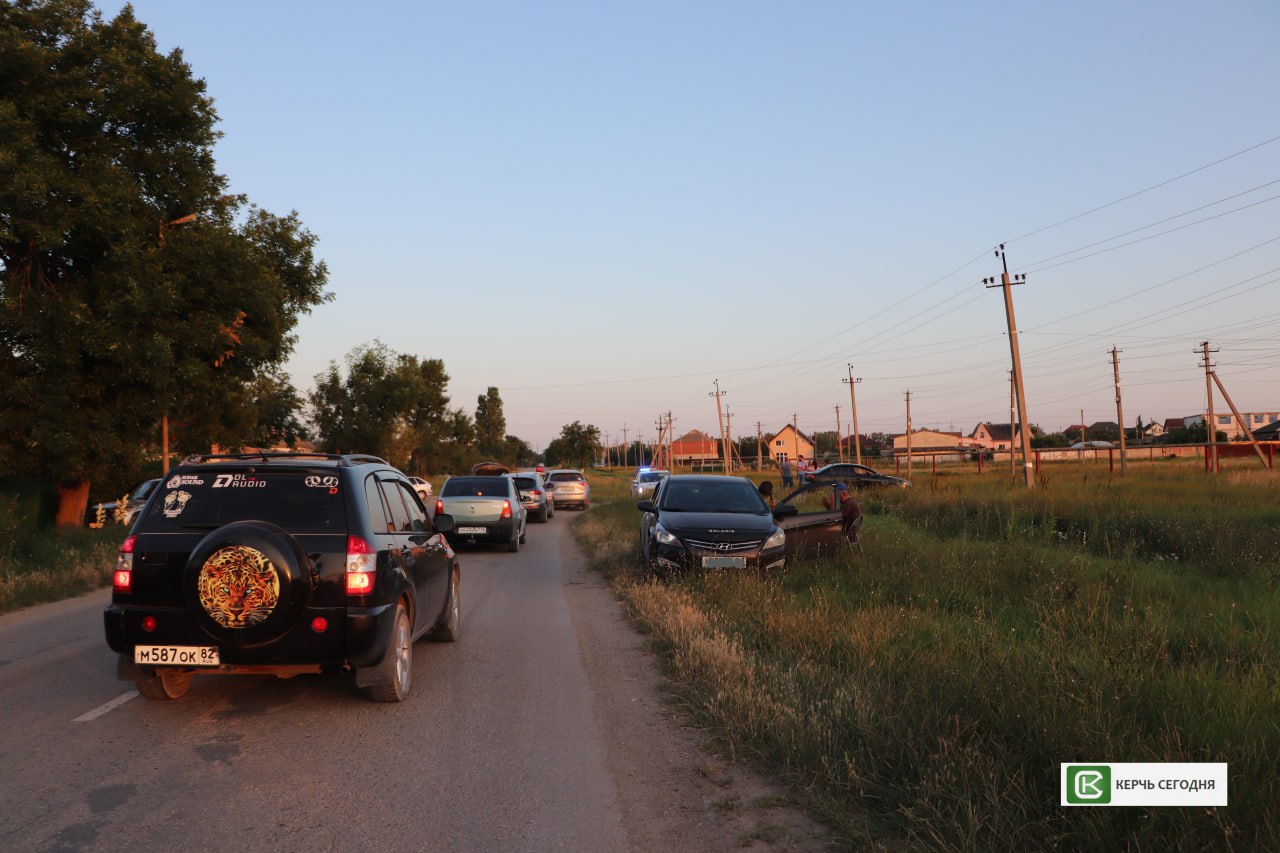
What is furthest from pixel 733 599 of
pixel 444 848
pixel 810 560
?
pixel 444 848

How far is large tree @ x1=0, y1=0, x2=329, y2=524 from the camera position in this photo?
19156 mm

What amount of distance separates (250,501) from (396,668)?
1.55 metres

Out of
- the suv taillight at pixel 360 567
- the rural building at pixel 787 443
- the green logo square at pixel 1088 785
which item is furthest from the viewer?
the rural building at pixel 787 443

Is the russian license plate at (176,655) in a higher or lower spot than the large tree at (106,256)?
lower

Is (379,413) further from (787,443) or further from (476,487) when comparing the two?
(787,443)

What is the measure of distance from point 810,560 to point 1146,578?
408 centimetres

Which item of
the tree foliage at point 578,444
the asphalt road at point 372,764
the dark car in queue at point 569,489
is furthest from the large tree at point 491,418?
the asphalt road at point 372,764

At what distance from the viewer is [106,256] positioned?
2008cm

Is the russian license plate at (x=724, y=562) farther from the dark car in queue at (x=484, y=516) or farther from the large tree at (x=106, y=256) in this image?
the large tree at (x=106, y=256)

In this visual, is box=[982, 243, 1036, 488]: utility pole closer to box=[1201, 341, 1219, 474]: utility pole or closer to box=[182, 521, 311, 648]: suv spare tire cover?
box=[1201, 341, 1219, 474]: utility pole

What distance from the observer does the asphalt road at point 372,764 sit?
4.12 metres

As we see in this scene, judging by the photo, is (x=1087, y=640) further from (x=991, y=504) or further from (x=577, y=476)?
(x=577, y=476)

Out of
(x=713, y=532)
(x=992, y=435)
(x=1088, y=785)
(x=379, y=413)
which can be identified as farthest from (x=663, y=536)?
(x=992, y=435)

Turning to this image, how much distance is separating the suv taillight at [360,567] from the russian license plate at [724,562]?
239 inches
